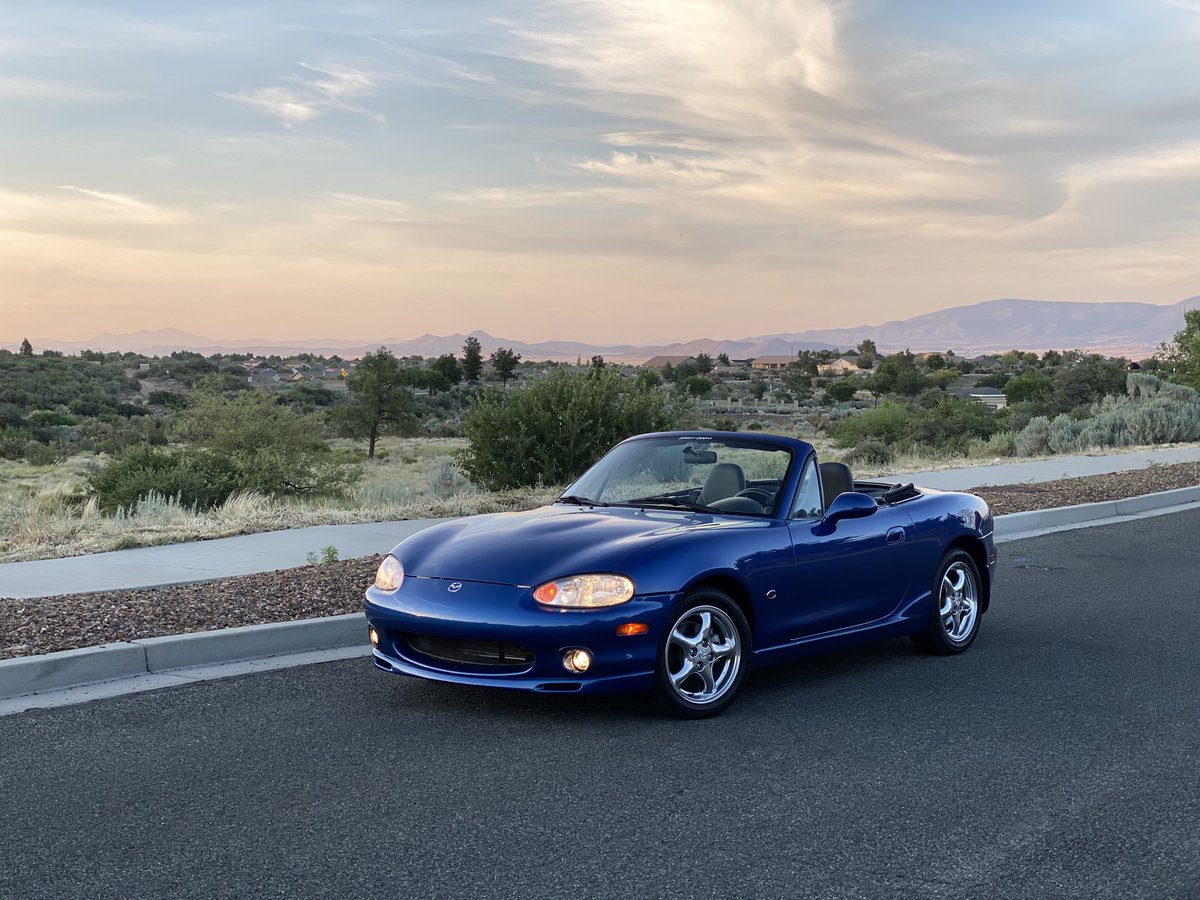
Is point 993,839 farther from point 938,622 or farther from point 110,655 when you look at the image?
point 110,655

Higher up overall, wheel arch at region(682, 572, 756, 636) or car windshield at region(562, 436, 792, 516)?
car windshield at region(562, 436, 792, 516)

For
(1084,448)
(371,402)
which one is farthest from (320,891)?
(371,402)

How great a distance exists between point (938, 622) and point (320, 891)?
487cm

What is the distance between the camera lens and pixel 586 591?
245 inches

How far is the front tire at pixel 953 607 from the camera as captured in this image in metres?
8.05

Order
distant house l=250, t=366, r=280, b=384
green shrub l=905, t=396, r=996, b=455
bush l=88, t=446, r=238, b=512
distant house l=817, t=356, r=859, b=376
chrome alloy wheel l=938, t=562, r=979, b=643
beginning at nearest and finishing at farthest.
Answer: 1. chrome alloy wheel l=938, t=562, r=979, b=643
2. bush l=88, t=446, r=238, b=512
3. green shrub l=905, t=396, r=996, b=455
4. distant house l=250, t=366, r=280, b=384
5. distant house l=817, t=356, r=859, b=376

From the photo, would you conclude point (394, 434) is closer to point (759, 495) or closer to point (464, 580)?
point (759, 495)

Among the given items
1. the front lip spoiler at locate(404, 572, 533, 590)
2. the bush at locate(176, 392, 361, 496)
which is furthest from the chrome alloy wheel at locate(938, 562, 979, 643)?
the bush at locate(176, 392, 361, 496)

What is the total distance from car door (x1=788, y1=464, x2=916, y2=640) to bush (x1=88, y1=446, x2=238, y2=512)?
44.7 ft

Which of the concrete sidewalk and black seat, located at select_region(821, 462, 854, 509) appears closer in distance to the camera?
black seat, located at select_region(821, 462, 854, 509)

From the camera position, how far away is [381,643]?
262 inches

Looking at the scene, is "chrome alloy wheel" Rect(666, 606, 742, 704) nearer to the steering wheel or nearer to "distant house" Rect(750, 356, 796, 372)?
the steering wheel

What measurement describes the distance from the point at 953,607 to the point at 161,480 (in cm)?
1538

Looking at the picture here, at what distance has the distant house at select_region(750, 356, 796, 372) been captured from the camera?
141 metres
